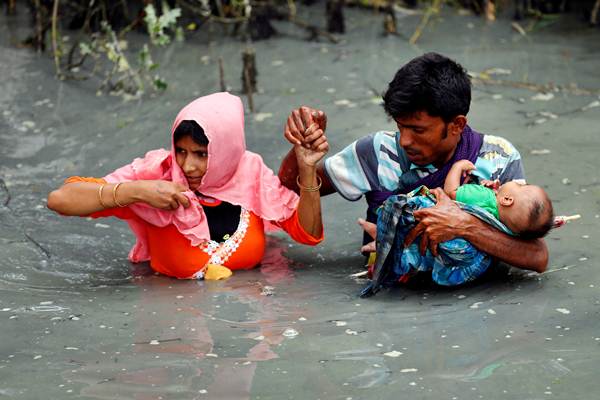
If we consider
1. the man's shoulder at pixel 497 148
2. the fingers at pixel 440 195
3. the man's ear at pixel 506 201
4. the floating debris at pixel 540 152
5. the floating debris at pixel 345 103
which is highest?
the man's shoulder at pixel 497 148

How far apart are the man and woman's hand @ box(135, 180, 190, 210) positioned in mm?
576

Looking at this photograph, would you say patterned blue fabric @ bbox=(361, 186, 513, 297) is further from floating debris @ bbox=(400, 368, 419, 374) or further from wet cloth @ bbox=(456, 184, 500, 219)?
floating debris @ bbox=(400, 368, 419, 374)

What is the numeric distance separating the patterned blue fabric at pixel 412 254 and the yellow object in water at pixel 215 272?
2.48 feet

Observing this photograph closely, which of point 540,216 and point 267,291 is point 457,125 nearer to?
point 540,216

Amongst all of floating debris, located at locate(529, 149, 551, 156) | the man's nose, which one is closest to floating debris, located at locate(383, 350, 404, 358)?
the man's nose

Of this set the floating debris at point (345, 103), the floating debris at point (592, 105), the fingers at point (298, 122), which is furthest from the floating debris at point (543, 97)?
the fingers at point (298, 122)

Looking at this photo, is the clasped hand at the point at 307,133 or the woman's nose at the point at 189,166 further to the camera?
the woman's nose at the point at 189,166

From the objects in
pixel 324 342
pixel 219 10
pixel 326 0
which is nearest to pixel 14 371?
pixel 324 342

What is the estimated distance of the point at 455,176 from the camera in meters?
4.45

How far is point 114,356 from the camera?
3744 mm

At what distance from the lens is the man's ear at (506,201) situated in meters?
4.20

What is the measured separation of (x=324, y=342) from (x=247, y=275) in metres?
1.19

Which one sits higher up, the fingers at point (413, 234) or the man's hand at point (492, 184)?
the man's hand at point (492, 184)

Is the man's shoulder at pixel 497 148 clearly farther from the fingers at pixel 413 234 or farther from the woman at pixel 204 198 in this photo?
the woman at pixel 204 198
